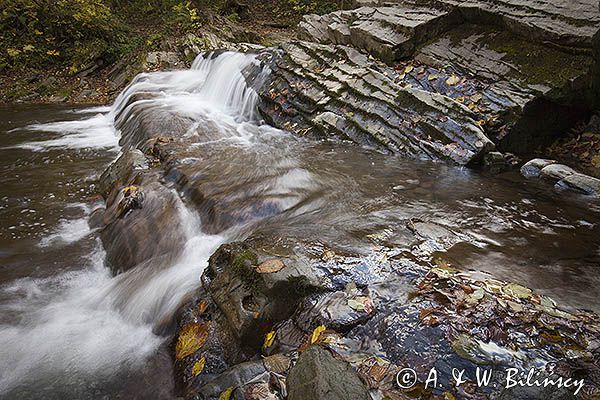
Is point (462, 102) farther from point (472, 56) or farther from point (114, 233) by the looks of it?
point (114, 233)

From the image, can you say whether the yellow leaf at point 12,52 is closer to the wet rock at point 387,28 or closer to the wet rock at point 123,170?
the wet rock at point 123,170

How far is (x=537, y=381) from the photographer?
7.14ft

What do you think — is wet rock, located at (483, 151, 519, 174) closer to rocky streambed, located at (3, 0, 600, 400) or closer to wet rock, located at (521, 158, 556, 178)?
rocky streambed, located at (3, 0, 600, 400)

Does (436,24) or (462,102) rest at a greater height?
(436,24)

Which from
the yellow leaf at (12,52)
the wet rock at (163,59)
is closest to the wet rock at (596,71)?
the wet rock at (163,59)

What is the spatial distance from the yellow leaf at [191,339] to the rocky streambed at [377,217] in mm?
24

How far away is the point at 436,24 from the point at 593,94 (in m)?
3.47

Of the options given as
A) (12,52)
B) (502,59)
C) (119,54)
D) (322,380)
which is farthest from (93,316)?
(12,52)

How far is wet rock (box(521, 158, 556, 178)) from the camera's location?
238 inches

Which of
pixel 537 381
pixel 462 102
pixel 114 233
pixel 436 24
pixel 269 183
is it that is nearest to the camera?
pixel 537 381

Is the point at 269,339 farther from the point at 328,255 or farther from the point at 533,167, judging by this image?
the point at 533,167

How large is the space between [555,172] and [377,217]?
3415mm

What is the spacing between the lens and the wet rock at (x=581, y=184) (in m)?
5.34

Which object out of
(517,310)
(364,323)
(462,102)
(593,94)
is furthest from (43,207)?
(593,94)
